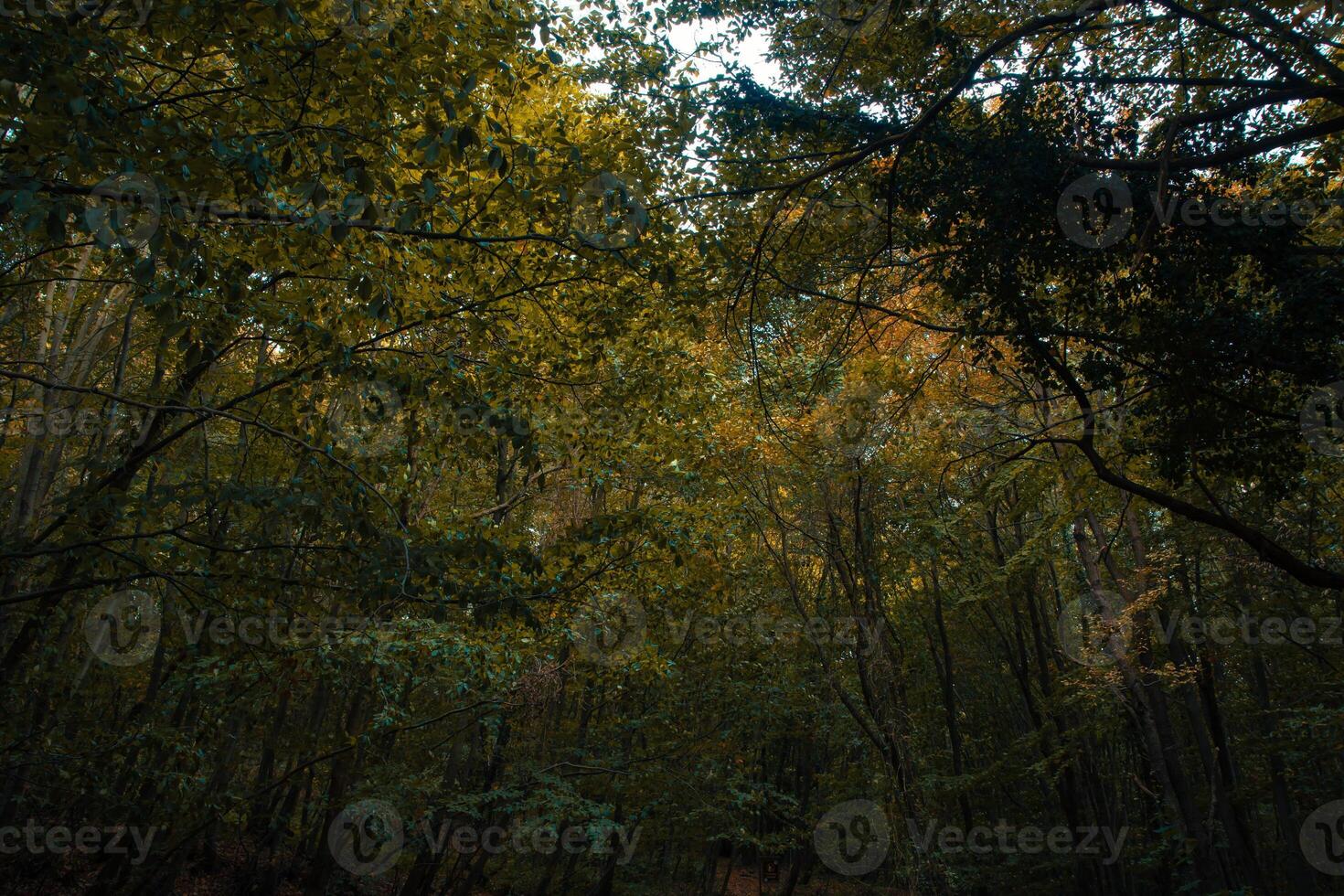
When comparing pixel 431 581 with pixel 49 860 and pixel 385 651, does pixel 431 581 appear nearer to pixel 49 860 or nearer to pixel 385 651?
pixel 385 651

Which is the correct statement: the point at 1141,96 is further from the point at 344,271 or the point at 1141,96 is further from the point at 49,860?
the point at 49,860

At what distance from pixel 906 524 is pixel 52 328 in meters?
10.5

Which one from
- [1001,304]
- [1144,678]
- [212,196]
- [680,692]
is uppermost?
[1001,304]

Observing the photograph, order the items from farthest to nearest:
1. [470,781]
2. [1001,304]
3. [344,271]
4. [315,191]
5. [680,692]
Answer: [680,692]
[470,781]
[1001,304]
[344,271]
[315,191]

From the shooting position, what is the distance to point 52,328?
298 inches

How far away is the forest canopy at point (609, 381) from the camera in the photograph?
11.5ft

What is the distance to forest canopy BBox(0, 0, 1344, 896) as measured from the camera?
3.52 meters

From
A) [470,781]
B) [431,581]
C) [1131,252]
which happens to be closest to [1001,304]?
[1131,252]

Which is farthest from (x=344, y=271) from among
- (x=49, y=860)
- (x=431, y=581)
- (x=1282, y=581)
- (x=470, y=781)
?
(x=1282, y=581)

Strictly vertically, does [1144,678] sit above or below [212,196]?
below

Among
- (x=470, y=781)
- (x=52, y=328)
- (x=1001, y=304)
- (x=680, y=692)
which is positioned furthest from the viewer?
(x=680, y=692)

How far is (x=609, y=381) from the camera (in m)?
5.84

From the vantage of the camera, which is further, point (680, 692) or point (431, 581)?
point (680, 692)

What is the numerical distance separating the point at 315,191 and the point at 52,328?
274 inches
